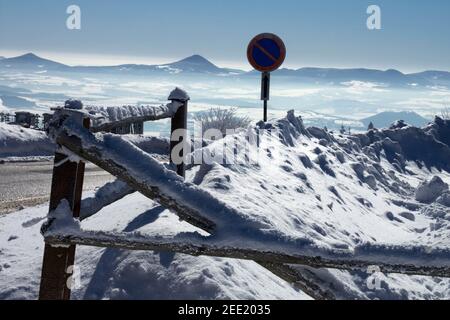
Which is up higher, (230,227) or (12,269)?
(230,227)

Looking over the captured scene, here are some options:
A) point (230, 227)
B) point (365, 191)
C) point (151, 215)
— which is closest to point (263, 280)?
point (151, 215)

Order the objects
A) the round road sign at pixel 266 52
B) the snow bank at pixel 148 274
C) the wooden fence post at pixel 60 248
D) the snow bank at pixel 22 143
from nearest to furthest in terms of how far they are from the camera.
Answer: the wooden fence post at pixel 60 248 < the snow bank at pixel 148 274 < the round road sign at pixel 266 52 < the snow bank at pixel 22 143

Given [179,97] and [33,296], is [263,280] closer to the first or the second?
[33,296]

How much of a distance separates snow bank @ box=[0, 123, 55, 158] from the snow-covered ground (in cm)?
636

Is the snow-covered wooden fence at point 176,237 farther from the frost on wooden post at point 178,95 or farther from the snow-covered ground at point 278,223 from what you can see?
Answer: the frost on wooden post at point 178,95

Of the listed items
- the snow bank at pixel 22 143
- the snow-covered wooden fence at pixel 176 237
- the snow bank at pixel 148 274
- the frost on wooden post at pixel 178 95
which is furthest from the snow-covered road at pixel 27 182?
the snow-covered wooden fence at pixel 176 237

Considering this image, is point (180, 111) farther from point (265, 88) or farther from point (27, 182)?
point (265, 88)

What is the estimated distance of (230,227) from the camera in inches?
104

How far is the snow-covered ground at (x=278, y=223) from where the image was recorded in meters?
3.84

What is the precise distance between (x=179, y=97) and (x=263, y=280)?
230 cm

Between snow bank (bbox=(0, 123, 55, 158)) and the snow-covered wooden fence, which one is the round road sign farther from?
the snow-covered wooden fence

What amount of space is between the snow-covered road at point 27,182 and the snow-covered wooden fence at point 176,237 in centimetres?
491

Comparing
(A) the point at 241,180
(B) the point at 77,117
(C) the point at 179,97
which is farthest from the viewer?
(A) the point at 241,180

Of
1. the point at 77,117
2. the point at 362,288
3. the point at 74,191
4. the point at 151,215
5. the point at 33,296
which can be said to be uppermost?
the point at 77,117
